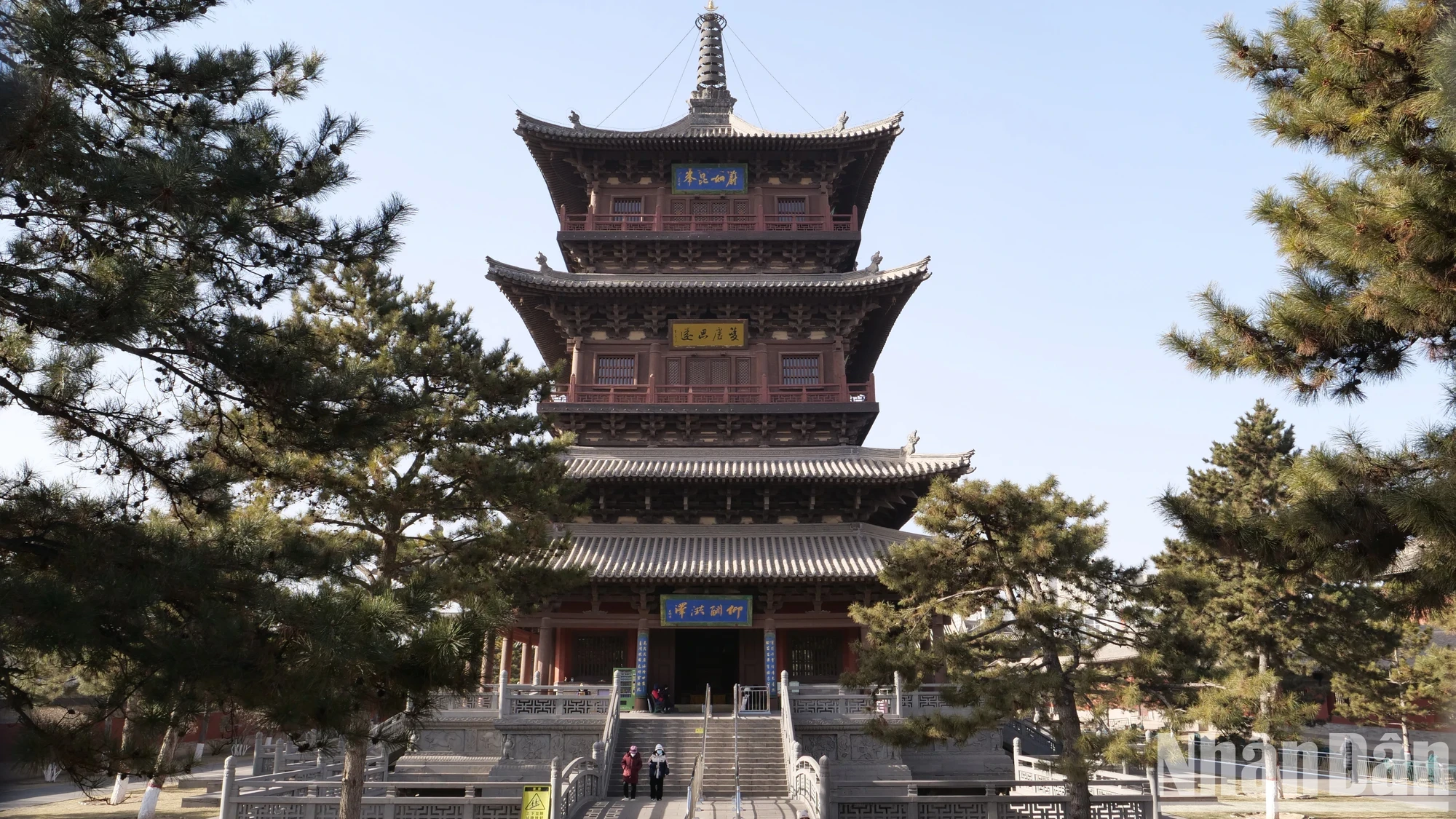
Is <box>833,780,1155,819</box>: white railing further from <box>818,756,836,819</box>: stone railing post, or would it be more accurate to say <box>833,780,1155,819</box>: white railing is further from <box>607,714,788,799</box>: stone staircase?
<box>607,714,788,799</box>: stone staircase

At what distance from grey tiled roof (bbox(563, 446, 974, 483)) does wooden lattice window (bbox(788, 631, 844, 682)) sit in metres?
4.34

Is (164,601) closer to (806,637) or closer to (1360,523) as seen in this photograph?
(1360,523)

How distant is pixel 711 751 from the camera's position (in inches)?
808

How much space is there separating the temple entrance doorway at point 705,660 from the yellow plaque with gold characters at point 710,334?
8757 millimetres

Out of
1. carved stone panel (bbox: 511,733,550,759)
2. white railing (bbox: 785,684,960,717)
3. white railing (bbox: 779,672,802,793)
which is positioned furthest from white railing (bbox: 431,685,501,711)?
white railing (bbox: 785,684,960,717)

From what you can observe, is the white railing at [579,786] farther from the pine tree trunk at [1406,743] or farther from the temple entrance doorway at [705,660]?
the pine tree trunk at [1406,743]

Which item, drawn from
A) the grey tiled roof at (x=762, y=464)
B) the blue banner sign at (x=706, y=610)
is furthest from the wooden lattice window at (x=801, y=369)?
the blue banner sign at (x=706, y=610)

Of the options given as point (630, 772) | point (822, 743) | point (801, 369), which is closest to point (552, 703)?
point (630, 772)

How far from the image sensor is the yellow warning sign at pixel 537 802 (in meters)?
14.1

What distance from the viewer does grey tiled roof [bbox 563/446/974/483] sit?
25.9m

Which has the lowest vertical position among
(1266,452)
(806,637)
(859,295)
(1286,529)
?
(806,637)

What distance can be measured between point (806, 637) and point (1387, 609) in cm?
1768

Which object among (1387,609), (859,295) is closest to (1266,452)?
(859,295)

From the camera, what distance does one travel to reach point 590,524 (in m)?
27.2
